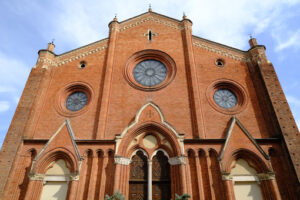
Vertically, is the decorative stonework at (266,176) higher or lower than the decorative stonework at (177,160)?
lower

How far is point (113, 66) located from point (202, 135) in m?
8.48

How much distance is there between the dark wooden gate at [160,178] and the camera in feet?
39.4

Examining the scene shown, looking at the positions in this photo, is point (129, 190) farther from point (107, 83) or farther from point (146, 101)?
point (107, 83)

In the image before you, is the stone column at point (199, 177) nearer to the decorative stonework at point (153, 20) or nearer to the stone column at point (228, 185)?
the stone column at point (228, 185)

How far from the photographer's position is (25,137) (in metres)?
14.1

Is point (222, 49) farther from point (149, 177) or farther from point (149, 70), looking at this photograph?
point (149, 177)

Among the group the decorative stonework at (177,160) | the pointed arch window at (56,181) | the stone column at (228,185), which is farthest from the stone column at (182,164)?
the pointed arch window at (56,181)

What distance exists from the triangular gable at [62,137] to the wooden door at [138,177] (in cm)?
319

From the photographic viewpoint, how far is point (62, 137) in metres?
13.3

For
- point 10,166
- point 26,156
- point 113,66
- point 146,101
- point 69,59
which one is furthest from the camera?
point 69,59

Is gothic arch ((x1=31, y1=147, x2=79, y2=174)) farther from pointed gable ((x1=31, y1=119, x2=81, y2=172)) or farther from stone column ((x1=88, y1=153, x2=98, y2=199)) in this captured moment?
stone column ((x1=88, y1=153, x2=98, y2=199))


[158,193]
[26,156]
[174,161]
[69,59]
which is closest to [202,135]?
[174,161]

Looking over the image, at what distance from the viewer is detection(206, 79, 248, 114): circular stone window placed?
14.8 metres

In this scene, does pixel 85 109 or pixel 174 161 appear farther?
pixel 85 109
